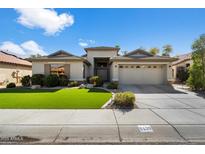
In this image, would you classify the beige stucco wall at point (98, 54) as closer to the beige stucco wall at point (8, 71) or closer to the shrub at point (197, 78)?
the beige stucco wall at point (8, 71)

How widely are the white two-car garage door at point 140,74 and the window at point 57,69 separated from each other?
728 cm

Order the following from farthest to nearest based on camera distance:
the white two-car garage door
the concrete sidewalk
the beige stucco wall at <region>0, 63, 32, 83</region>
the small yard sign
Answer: the beige stucco wall at <region>0, 63, 32, 83</region> → the white two-car garage door → the small yard sign → the concrete sidewalk

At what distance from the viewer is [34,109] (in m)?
8.12

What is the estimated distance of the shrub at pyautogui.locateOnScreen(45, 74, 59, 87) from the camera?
17.9 metres

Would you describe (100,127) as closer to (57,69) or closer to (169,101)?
(169,101)

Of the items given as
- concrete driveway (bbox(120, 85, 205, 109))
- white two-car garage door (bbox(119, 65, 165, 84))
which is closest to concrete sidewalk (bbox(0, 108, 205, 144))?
concrete driveway (bbox(120, 85, 205, 109))

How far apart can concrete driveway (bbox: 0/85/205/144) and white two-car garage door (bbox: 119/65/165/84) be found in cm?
1164

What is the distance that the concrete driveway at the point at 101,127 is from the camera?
4.60m

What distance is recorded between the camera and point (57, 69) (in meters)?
19.7

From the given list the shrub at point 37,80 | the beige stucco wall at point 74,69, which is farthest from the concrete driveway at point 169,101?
the shrub at point 37,80

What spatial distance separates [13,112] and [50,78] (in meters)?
10.7

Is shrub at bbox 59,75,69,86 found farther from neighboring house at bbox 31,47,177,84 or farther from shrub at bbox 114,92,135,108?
shrub at bbox 114,92,135,108

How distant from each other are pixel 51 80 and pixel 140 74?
10656 mm
